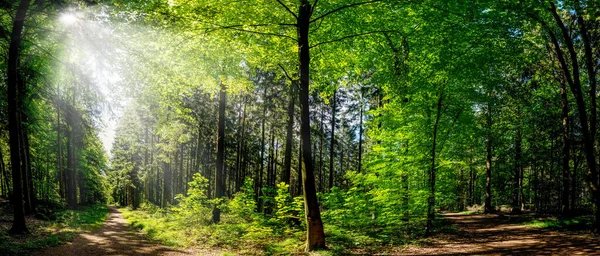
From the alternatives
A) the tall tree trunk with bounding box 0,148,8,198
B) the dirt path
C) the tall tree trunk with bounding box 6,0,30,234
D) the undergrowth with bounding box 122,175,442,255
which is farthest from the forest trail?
the tall tree trunk with bounding box 0,148,8,198

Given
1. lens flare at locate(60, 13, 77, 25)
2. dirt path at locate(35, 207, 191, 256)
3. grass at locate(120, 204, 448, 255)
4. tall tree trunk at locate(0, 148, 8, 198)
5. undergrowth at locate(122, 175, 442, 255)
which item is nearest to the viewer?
dirt path at locate(35, 207, 191, 256)

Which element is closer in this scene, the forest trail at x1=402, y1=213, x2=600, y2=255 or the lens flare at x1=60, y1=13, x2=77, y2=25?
the forest trail at x1=402, y1=213, x2=600, y2=255

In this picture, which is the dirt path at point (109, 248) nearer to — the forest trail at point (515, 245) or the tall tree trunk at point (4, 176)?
the forest trail at point (515, 245)

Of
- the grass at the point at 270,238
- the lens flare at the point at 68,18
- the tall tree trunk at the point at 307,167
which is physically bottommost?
the grass at the point at 270,238

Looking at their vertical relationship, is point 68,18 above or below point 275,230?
above

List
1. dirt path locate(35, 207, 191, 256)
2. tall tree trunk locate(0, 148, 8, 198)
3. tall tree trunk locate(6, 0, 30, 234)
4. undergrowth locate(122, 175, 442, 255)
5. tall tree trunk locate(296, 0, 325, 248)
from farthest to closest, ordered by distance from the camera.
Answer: tall tree trunk locate(0, 148, 8, 198), tall tree trunk locate(6, 0, 30, 234), undergrowth locate(122, 175, 442, 255), dirt path locate(35, 207, 191, 256), tall tree trunk locate(296, 0, 325, 248)

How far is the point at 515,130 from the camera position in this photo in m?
21.2

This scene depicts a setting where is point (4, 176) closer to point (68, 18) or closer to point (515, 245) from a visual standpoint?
point (68, 18)

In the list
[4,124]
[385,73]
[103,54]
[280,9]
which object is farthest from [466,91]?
[4,124]

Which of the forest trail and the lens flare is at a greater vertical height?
the lens flare

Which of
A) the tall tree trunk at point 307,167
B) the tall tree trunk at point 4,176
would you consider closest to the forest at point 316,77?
the tall tree trunk at point 307,167

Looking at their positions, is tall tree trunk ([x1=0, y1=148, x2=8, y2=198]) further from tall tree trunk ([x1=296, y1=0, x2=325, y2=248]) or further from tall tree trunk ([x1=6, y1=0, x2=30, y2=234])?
tall tree trunk ([x1=296, y1=0, x2=325, y2=248])

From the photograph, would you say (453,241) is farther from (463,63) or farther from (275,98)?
(275,98)

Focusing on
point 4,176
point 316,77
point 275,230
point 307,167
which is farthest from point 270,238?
point 4,176
